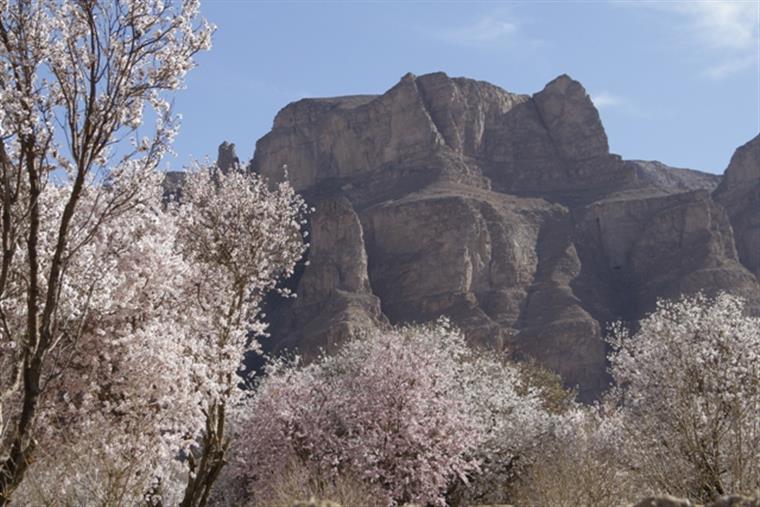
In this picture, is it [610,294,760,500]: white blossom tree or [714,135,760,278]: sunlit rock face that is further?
[714,135,760,278]: sunlit rock face

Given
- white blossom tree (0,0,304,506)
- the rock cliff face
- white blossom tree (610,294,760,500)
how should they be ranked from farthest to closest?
the rock cliff face
white blossom tree (610,294,760,500)
white blossom tree (0,0,304,506)

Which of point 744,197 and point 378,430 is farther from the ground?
point 744,197

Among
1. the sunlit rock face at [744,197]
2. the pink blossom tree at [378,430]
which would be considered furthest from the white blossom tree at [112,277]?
the sunlit rock face at [744,197]

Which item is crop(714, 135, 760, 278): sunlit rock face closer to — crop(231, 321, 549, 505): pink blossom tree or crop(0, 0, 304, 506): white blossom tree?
crop(231, 321, 549, 505): pink blossom tree

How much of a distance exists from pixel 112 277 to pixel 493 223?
134931 millimetres

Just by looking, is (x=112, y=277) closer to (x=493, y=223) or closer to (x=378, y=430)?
(x=378, y=430)

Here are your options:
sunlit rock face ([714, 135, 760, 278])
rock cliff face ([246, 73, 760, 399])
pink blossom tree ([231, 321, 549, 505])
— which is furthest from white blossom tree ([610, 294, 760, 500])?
sunlit rock face ([714, 135, 760, 278])

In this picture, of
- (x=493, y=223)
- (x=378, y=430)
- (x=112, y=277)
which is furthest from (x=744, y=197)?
(x=112, y=277)

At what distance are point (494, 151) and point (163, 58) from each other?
557ft

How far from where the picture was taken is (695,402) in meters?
20.4

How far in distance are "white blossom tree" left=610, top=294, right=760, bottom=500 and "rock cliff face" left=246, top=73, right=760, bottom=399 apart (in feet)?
281

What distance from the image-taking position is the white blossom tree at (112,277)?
12320 mm

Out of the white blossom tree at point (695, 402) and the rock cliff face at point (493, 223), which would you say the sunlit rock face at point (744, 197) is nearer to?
the rock cliff face at point (493, 223)

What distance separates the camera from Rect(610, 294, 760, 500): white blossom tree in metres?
18.8
